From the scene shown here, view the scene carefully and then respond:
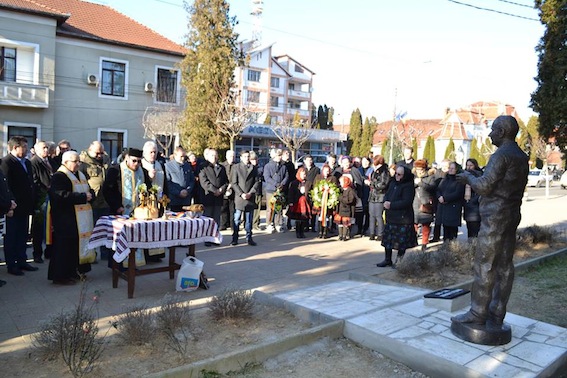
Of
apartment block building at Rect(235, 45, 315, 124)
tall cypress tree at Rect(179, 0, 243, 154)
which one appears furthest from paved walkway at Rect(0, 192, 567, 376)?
apartment block building at Rect(235, 45, 315, 124)

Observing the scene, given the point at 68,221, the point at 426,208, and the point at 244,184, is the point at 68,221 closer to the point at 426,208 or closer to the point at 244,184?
the point at 244,184

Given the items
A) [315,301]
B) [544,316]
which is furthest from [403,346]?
[544,316]

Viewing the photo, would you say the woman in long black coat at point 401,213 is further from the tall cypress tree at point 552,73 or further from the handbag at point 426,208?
the tall cypress tree at point 552,73

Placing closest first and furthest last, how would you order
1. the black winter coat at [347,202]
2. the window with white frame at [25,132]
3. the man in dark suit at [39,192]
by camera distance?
1. the man in dark suit at [39,192]
2. the black winter coat at [347,202]
3. the window with white frame at [25,132]

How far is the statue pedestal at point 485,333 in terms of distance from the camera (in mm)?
4648

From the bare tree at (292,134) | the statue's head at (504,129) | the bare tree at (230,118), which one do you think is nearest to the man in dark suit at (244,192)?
the statue's head at (504,129)

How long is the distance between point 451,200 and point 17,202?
8.08 m

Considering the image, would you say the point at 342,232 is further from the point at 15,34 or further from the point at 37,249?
the point at 15,34

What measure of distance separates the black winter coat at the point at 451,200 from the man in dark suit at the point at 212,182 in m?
4.78

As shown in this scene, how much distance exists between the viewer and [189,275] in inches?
262

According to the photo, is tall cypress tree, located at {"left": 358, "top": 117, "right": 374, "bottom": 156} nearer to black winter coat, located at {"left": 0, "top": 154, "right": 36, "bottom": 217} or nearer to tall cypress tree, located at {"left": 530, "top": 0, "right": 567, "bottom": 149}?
tall cypress tree, located at {"left": 530, "top": 0, "right": 567, "bottom": 149}

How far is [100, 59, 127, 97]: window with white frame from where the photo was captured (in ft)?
82.1

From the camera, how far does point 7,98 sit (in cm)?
2178

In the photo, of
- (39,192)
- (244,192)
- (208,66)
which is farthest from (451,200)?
A: (208,66)
